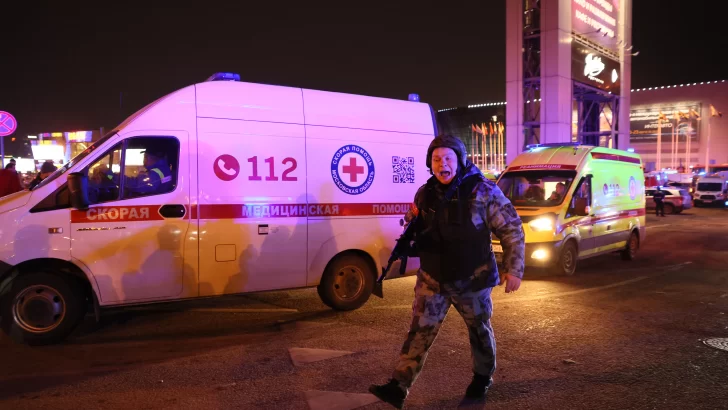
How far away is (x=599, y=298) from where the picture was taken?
781 cm

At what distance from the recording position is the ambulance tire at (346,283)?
6.84m

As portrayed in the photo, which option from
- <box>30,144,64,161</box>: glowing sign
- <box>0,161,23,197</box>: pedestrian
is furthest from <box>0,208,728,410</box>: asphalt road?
<box>30,144,64,161</box>: glowing sign

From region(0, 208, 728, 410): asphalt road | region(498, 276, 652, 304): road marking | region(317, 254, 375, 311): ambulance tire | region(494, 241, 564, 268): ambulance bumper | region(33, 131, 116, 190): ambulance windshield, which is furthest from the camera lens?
region(494, 241, 564, 268): ambulance bumper

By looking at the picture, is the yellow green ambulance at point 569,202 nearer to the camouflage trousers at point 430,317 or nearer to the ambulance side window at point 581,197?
the ambulance side window at point 581,197

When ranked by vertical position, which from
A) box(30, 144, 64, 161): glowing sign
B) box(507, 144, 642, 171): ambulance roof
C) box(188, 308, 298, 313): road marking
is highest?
box(30, 144, 64, 161): glowing sign

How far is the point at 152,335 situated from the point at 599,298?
6.15 meters

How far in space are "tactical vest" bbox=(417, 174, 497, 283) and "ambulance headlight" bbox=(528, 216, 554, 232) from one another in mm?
5750

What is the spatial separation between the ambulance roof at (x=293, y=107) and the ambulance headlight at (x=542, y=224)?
9.09ft

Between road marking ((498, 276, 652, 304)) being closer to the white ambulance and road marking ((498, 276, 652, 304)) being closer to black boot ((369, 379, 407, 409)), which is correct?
the white ambulance

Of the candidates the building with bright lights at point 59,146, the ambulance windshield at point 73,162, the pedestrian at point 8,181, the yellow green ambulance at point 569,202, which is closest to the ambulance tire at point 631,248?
the yellow green ambulance at point 569,202

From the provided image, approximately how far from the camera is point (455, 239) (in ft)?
12.3

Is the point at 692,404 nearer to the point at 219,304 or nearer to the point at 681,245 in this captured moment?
the point at 219,304

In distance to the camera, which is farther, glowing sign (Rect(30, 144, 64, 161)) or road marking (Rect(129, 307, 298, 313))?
glowing sign (Rect(30, 144, 64, 161))

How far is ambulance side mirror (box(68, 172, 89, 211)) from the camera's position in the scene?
5.25 meters
